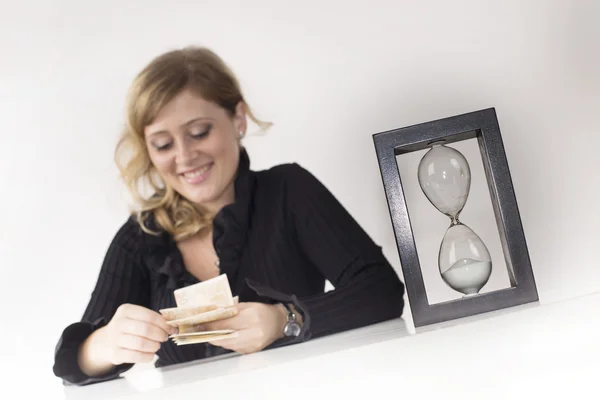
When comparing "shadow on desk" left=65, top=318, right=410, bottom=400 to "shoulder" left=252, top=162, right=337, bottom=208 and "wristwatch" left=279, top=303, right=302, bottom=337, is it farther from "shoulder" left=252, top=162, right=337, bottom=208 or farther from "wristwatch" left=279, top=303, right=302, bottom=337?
"shoulder" left=252, top=162, right=337, bottom=208

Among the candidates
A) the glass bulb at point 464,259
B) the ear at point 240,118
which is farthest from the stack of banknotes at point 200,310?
the glass bulb at point 464,259

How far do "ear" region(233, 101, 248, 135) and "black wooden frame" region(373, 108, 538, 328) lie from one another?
1.20 feet

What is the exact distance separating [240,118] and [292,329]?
521 millimetres

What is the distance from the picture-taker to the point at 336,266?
1.68m

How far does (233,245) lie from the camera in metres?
1.70

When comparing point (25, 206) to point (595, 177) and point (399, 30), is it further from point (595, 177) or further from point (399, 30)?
point (595, 177)

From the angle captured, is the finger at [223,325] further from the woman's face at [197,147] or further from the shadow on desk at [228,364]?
the woman's face at [197,147]

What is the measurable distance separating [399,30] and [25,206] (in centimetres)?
100

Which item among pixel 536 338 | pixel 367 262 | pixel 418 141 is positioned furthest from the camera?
pixel 367 262

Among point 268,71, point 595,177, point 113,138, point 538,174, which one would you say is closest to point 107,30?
point 113,138

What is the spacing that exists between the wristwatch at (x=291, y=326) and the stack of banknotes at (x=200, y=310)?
121 mm

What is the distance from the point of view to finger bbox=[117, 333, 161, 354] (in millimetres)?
1595

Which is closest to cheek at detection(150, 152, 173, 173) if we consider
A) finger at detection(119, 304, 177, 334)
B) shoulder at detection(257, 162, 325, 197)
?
shoulder at detection(257, 162, 325, 197)

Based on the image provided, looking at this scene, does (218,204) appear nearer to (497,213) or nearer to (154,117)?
(154,117)
